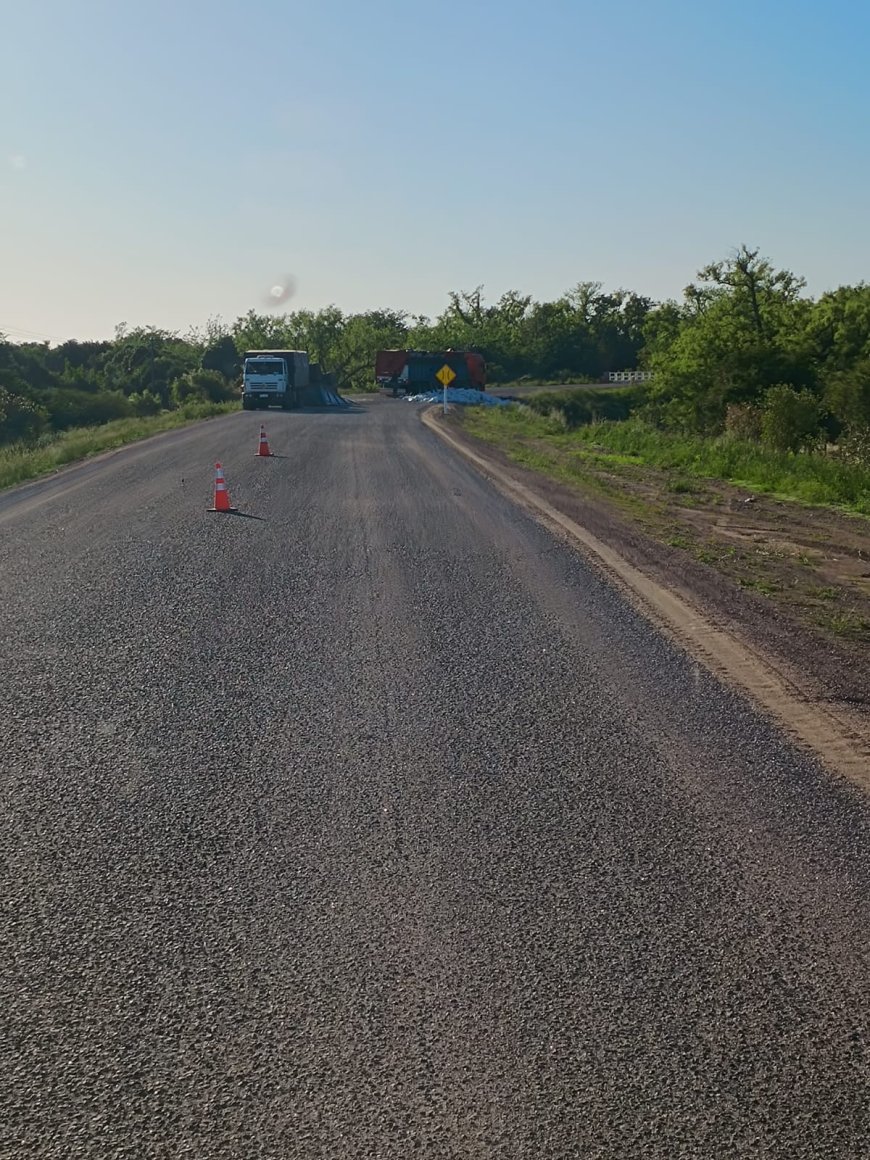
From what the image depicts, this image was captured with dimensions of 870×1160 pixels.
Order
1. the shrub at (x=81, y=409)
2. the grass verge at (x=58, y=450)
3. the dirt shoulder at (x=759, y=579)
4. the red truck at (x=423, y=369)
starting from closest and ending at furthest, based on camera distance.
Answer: the dirt shoulder at (x=759, y=579) → the grass verge at (x=58, y=450) → the shrub at (x=81, y=409) → the red truck at (x=423, y=369)

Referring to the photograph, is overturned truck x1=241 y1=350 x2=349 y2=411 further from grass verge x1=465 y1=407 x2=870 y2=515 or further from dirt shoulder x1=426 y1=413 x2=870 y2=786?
dirt shoulder x1=426 y1=413 x2=870 y2=786

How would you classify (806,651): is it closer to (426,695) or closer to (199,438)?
(426,695)

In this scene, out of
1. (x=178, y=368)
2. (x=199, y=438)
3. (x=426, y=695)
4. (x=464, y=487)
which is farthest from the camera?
(x=178, y=368)

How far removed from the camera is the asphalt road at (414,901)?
3391mm

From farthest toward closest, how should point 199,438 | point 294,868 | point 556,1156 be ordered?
point 199,438 < point 294,868 < point 556,1156

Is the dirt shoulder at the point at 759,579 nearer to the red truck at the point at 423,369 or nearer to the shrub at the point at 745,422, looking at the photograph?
the shrub at the point at 745,422

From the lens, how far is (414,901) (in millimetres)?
4691

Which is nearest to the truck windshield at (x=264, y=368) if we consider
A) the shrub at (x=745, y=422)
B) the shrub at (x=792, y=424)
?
the shrub at (x=745, y=422)

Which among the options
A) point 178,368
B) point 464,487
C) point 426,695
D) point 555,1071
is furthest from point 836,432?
point 178,368

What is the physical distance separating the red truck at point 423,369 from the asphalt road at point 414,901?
66040 mm

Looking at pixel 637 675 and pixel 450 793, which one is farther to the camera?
pixel 637 675

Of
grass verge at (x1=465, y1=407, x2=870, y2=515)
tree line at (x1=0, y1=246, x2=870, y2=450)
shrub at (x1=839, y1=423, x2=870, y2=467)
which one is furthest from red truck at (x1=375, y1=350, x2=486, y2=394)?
shrub at (x1=839, y1=423, x2=870, y2=467)

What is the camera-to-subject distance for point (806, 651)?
9094mm

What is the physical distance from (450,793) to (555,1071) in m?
2.40
